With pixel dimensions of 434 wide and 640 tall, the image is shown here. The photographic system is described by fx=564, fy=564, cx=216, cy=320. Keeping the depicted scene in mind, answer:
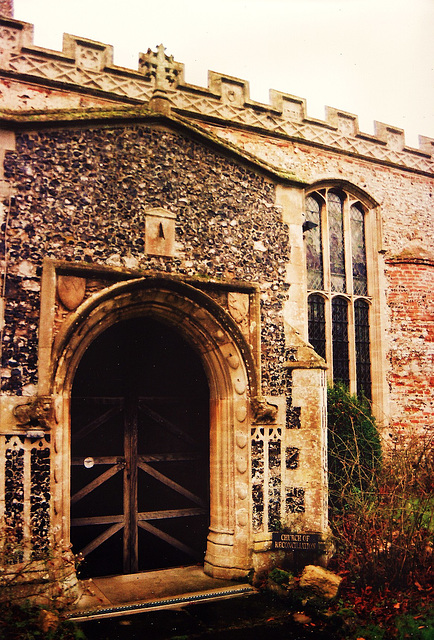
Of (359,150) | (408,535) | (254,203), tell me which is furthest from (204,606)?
(359,150)

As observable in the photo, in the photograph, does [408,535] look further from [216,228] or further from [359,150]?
[359,150]

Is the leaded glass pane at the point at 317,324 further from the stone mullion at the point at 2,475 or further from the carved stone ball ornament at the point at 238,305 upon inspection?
the stone mullion at the point at 2,475

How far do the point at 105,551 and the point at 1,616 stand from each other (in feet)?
9.00

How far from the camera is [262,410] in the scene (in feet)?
23.3

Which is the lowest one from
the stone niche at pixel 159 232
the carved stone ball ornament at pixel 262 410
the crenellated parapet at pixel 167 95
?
the carved stone ball ornament at pixel 262 410

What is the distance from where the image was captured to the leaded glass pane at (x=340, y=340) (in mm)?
11805

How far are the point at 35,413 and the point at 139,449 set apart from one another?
2.54 metres

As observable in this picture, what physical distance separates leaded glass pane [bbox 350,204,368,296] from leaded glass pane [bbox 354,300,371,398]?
346mm

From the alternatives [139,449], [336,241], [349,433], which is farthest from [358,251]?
[139,449]

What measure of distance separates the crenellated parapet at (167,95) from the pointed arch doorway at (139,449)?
3.36 metres

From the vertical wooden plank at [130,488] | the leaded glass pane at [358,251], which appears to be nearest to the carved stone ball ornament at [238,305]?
the vertical wooden plank at [130,488]

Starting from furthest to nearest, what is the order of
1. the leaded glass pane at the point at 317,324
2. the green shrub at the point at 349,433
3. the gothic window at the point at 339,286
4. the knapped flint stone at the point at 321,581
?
the gothic window at the point at 339,286
the leaded glass pane at the point at 317,324
the green shrub at the point at 349,433
the knapped flint stone at the point at 321,581

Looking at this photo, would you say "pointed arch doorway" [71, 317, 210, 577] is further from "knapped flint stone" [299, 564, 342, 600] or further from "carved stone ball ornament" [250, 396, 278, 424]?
"knapped flint stone" [299, 564, 342, 600]

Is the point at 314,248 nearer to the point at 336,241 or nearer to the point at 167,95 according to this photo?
the point at 336,241
